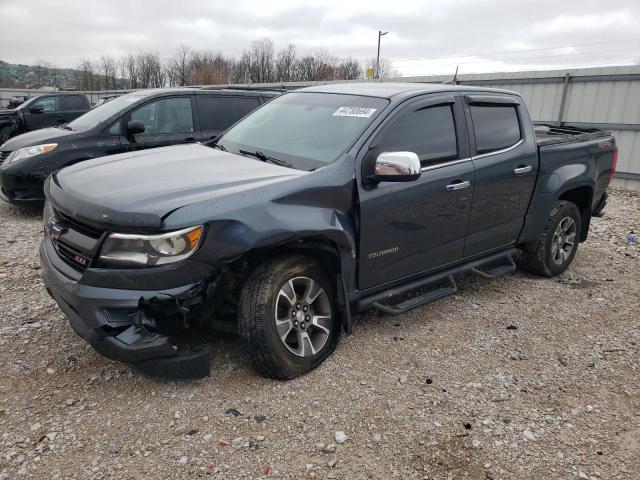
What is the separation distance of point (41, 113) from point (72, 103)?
0.98m

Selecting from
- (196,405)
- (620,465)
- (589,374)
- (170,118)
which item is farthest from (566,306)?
(170,118)

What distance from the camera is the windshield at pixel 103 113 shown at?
6930 millimetres

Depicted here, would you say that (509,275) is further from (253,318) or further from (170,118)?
(170,118)

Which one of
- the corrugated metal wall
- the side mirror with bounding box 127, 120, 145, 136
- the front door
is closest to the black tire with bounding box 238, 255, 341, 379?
the front door

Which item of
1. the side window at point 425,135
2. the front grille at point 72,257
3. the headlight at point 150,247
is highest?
the side window at point 425,135

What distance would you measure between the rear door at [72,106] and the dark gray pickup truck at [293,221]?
11.7 metres

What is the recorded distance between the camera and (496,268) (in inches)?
184

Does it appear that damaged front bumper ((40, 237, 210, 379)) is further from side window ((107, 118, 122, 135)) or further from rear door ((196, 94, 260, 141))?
rear door ((196, 94, 260, 141))

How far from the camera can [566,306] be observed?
4.57m

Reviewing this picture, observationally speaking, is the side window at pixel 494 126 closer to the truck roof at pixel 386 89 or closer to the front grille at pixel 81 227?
the truck roof at pixel 386 89

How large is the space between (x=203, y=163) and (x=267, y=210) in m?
0.83

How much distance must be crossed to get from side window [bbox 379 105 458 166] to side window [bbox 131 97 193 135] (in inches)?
174

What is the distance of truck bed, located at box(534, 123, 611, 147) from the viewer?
495cm

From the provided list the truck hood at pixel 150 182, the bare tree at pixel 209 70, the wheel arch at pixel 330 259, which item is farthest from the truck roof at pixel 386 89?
the bare tree at pixel 209 70
